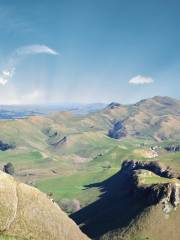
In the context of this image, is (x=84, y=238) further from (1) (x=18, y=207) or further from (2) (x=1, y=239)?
(2) (x=1, y=239)

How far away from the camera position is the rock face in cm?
10731

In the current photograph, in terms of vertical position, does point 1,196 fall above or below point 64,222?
above

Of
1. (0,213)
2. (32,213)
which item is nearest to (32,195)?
(32,213)

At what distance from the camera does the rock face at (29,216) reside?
10731 cm

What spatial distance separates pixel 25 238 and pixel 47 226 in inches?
392

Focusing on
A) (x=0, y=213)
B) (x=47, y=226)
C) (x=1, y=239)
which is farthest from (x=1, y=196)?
(x=1, y=239)

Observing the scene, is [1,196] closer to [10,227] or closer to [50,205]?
[10,227]

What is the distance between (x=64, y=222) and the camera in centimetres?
12212

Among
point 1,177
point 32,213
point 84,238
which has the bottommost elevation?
point 84,238

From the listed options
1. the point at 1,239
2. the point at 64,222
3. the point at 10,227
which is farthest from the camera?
the point at 64,222

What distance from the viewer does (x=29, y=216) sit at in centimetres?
11325

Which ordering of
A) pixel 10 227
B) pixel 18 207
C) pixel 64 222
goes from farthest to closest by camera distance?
pixel 64 222 < pixel 18 207 < pixel 10 227

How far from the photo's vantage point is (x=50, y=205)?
12231cm

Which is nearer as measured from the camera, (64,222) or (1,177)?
(1,177)
